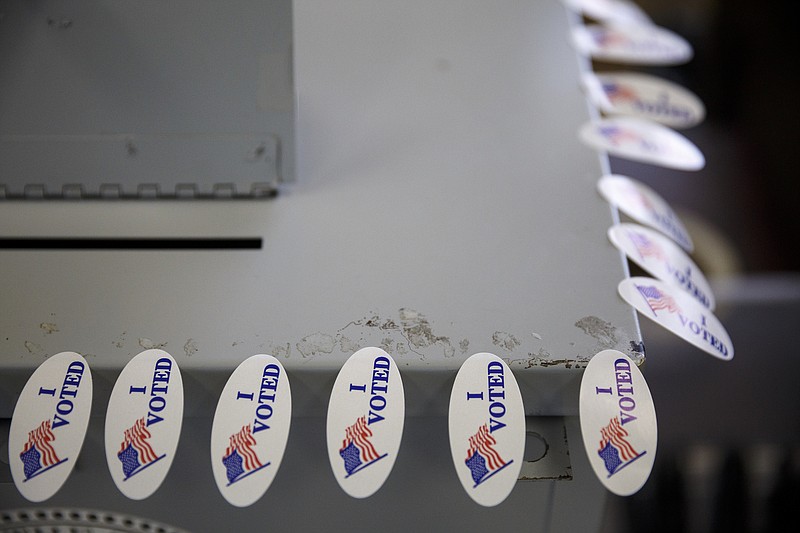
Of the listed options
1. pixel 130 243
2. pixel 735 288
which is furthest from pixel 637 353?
pixel 735 288

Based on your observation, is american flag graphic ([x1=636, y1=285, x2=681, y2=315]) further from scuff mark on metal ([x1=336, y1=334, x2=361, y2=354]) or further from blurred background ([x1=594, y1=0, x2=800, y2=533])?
blurred background ([x1=594, y1=0, x2=800, y2=533])

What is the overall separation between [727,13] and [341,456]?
6.55ft

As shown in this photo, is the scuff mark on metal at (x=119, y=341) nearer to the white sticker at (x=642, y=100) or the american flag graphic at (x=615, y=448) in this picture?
the american flag graphic at (x=615, y=448)

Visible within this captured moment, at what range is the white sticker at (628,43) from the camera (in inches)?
31.9

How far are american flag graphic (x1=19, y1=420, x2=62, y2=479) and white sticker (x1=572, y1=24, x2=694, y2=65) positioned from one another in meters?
0.59

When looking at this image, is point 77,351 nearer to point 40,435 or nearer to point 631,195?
point 40,435

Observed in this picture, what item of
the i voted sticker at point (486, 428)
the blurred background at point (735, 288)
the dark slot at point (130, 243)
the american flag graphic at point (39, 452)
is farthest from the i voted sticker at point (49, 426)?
the blurred background at point (735, 288)

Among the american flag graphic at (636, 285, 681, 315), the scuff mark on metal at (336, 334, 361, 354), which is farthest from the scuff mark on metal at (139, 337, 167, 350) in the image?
the american flag graphic at (636, 285, 681, 315)

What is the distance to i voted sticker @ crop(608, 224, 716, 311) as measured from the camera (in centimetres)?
60

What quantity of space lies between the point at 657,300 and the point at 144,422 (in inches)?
13.7

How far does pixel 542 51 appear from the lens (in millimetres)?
777

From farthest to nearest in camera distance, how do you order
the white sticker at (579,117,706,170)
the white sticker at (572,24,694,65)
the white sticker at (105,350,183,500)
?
the white sticker at (572,24,694,65)
the white sticker at (579,117,706,170)
the white sticker at (105,350,183,500)

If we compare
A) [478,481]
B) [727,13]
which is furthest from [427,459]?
[727,13]

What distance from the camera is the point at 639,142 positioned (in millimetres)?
717
